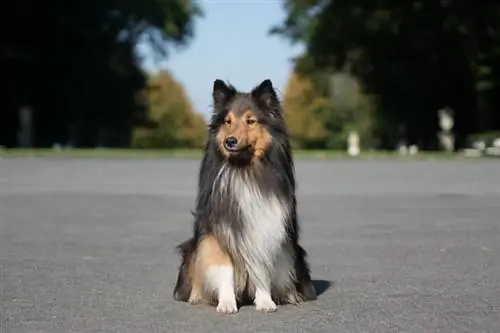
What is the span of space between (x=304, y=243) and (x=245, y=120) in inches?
255

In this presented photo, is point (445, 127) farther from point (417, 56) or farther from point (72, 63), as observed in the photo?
point (72, 63)

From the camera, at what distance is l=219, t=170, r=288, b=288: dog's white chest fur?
7.98 m

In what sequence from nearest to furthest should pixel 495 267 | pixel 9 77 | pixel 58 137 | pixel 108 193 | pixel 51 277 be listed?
pixel 51 277, pixel 495 267, pixel 108 193, pixel 9 77, pixel 58 137

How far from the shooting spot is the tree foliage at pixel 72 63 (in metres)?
64.9

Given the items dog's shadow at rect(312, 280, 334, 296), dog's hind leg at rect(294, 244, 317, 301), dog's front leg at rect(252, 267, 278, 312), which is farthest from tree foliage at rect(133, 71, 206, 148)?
dog's front leg at rect(252, 267, 278, 312)

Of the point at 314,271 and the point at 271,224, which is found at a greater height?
the point at 271,224

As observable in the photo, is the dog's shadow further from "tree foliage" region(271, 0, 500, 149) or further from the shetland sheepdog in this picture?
"tree foliage" region(271, 0, 500, 149)

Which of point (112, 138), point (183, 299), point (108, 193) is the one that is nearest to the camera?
point (183, 299)

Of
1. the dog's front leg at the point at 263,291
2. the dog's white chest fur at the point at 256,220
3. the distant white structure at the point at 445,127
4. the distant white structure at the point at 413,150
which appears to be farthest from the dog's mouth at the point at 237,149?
the distant white structure at the point at 445,127

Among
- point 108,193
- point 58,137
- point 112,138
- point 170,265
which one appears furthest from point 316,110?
point 170,265

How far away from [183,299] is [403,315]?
1.83m

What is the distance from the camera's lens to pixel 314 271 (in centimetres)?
1116

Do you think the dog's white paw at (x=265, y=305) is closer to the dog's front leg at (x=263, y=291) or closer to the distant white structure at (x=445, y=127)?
the dog's front leg at (x=263, y=291)

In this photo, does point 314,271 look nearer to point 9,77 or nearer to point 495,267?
point 495,267
